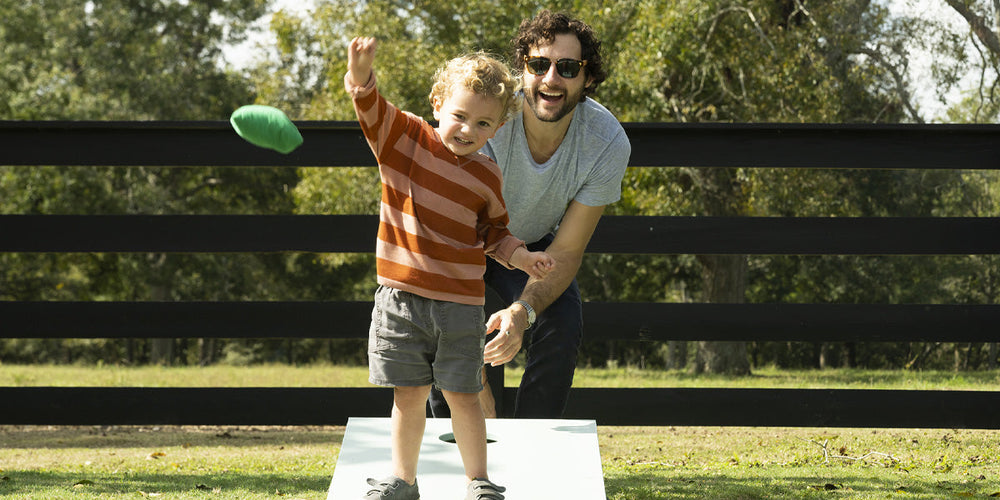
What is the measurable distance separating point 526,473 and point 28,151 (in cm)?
259

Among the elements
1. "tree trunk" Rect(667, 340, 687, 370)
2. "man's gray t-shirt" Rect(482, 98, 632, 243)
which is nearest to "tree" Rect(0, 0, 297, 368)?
"tree trunk" Rect(667, 340, 687, 370)

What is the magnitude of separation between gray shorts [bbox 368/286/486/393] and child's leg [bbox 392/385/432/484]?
0.04 meters

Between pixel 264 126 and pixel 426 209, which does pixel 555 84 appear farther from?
pixel 264 126

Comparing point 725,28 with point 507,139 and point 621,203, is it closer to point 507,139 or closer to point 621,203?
point 621,203

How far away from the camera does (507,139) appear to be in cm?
287

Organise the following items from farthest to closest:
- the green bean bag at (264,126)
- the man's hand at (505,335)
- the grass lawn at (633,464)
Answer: the grass lawn at (633,464) < the man's hand at (505,335) < the green bean bag at (264,126)

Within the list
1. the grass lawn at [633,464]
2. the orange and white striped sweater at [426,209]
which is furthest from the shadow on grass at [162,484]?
the orange and white striped sweater at [426,209]

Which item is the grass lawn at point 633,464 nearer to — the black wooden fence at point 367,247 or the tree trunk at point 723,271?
the black wooden fence at point 367,247

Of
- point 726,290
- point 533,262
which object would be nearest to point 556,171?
point 533,262

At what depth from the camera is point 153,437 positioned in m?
4.65

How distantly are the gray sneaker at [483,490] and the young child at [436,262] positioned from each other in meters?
0.01

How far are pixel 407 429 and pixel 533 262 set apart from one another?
50 cm

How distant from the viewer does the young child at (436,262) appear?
216 cm

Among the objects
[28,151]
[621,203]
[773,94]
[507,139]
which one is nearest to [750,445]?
[507,139]
